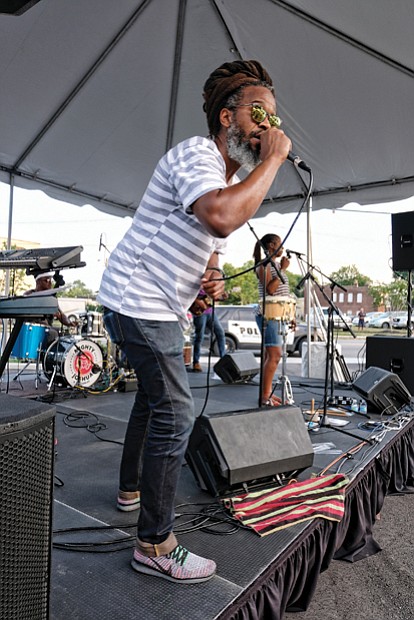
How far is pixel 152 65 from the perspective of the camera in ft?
17.1

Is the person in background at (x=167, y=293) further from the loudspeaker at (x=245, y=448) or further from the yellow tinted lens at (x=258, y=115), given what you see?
the loudspeaker at (x=245, y=448)

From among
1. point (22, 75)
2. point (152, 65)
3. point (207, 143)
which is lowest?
point (207, 143)

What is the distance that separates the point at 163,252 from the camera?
1.44 metres

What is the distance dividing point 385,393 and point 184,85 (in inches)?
176

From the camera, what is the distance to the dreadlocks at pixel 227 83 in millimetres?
1522

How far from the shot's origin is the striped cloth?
1.90 metres

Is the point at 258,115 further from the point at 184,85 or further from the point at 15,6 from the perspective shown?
the point at 184,85

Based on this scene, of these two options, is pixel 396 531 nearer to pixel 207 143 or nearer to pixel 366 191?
pixel 207 143

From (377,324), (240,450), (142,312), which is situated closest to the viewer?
(142,312)

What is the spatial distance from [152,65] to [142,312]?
4804 mm

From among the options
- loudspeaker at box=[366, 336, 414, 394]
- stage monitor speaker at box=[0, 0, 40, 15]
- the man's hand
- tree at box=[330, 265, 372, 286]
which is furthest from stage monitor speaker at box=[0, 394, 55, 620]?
tree at box=[330, 265, 372, 286]

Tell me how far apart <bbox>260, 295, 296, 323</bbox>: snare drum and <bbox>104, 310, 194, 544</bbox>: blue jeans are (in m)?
2.68

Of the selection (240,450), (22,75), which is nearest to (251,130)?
(240,450)

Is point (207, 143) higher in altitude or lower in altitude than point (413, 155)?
lower
